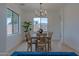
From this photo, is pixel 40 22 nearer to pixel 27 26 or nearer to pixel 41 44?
pixel 27 26

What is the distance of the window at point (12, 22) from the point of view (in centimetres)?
476

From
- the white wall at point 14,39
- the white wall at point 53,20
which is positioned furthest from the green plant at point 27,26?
the white wall at point 14,39

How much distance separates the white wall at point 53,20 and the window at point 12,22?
397 mm

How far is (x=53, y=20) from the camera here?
478cm

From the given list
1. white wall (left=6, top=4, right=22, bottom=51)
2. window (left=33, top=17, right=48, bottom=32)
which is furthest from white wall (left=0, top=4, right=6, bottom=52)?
window (left=33, top=17, right=48, bottom=32)

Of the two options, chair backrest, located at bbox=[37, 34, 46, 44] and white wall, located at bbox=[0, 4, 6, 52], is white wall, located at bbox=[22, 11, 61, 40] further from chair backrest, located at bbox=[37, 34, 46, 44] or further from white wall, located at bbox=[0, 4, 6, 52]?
white wall, located at bbox=[0, 4, 6, 52]

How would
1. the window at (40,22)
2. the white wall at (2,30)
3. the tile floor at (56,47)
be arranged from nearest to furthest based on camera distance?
the white wall at (2,30)
the window at (40,22)
the tile floor at (56,47)

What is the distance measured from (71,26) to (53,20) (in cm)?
87

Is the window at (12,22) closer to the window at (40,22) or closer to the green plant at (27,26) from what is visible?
the green plant at (27,26)

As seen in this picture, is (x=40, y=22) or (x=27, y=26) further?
(x=27, y=26)

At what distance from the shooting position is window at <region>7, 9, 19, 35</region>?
4760 mm

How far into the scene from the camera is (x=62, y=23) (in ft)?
16.4

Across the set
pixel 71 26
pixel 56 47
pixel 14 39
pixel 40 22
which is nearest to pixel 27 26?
pixel 40 22

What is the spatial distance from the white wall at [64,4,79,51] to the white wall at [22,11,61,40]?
0.41 meters
